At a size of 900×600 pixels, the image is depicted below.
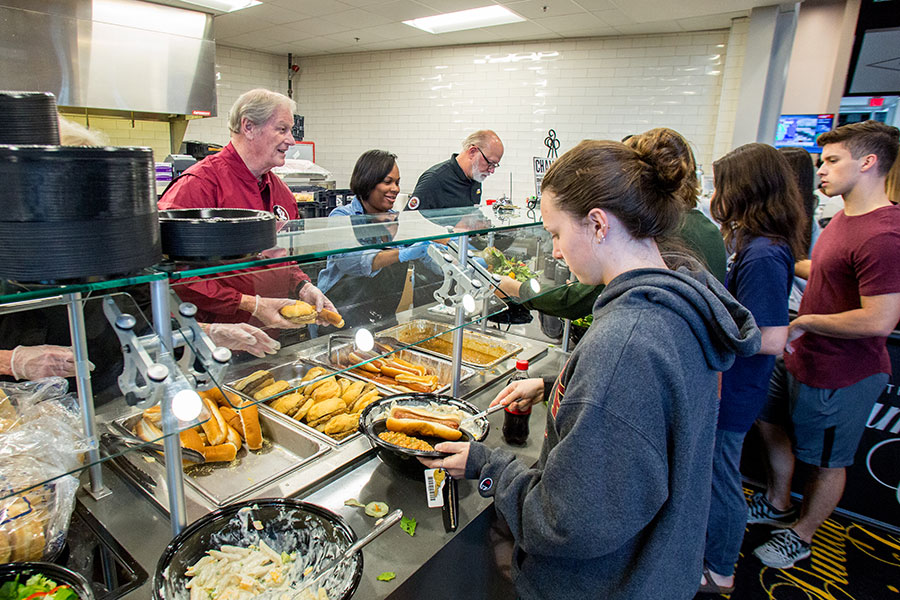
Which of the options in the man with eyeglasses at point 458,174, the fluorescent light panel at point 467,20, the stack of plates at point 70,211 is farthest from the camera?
the fluorescent light panel at point 467,20

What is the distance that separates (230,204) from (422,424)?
1585 millimetres

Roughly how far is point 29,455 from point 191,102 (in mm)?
5102

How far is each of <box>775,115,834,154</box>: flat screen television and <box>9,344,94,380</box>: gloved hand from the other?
628cm

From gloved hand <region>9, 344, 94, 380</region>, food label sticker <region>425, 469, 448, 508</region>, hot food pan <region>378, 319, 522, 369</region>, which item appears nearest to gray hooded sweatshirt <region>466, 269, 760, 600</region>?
food label sticker <region>425, 469, 448, 508</region>

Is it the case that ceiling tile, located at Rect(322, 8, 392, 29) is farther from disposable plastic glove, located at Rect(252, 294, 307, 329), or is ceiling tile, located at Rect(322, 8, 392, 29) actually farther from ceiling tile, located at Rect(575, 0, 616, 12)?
disposable plastic glove, located at Rect(252, 294, 307, 329)

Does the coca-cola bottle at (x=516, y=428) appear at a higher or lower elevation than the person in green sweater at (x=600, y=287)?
lower

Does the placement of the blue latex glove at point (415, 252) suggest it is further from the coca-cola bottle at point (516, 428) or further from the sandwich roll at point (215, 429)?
the sandwich roll at point (215, 429)

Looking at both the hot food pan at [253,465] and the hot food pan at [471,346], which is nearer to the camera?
the hot food pan at [253,465]

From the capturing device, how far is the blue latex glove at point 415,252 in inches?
79.7

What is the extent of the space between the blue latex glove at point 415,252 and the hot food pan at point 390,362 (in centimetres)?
38

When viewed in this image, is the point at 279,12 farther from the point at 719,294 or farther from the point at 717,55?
the point at 719,294

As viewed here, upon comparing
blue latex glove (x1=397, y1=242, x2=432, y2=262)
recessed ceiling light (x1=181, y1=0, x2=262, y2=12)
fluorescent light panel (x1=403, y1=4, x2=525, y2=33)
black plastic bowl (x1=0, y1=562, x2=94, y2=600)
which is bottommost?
black plastic bowl (x1=0, y1=562, x2=94, y2=600)

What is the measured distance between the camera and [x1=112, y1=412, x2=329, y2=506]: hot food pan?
60.2 inches

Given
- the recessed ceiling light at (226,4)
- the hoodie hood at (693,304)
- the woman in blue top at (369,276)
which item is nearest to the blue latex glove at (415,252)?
the woman in blue top at (369,276)
